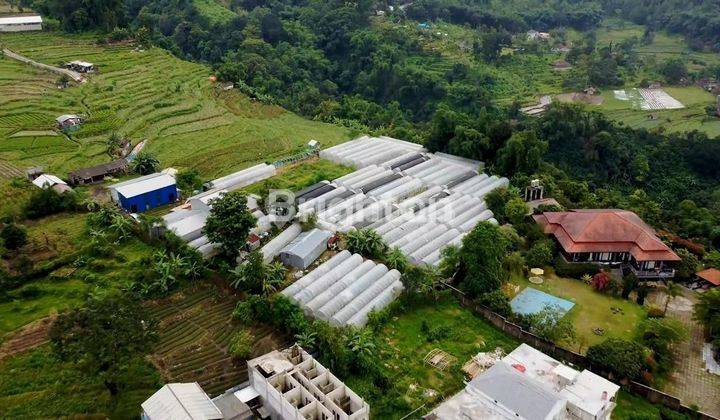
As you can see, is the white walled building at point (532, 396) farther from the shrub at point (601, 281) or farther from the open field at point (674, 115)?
the open field at point (674, 115)

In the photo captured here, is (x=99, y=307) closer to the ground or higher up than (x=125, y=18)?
closer to the ground

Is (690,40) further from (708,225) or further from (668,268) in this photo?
(668,268)

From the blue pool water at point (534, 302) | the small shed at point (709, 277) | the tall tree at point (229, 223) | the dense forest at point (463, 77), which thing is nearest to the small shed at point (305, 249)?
the tall tree at point (229, 223)

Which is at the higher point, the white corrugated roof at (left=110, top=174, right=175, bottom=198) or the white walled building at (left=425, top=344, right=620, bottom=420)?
the white corrugated roof at (left=110, top=174, right=175, bottom=198)

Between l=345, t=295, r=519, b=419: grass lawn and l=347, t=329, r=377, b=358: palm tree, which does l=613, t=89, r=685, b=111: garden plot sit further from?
l=347, t=329, r=377, b=358: palm tree

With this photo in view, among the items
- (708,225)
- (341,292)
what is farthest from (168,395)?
(708,225)

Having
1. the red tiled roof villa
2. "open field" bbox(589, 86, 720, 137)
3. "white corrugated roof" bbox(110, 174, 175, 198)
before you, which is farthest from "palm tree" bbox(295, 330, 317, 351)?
"open field" bbox(589, 86, 720, 137)
